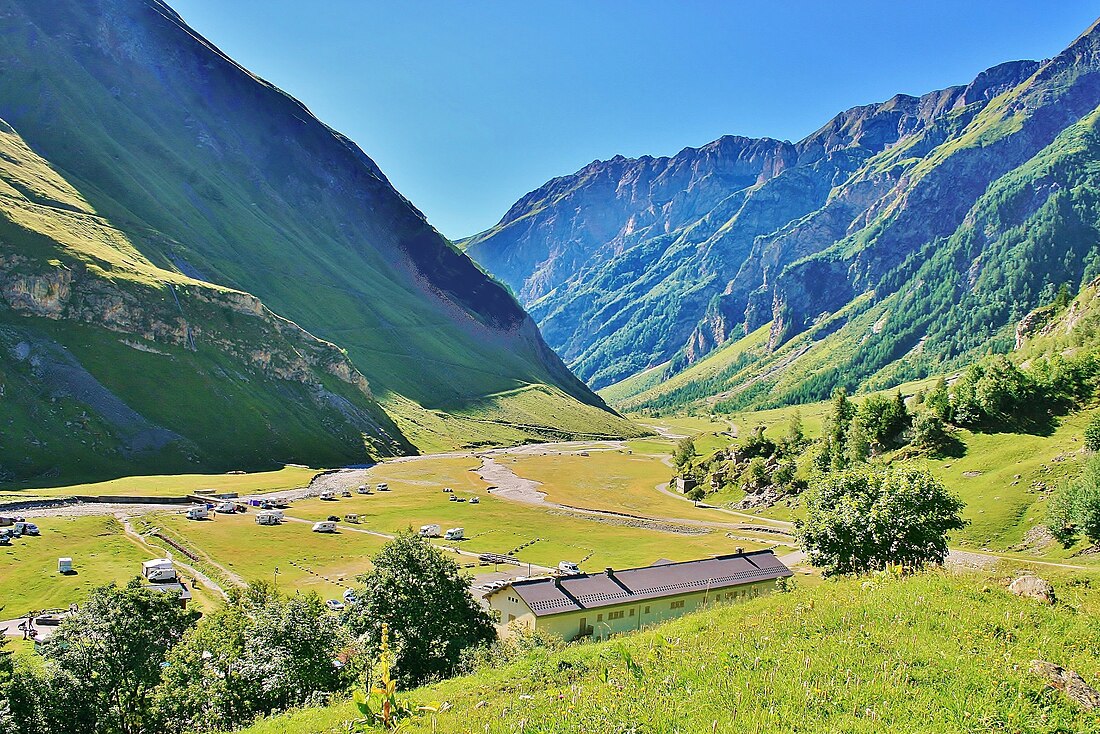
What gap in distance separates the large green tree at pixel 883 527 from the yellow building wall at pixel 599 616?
5740 mm

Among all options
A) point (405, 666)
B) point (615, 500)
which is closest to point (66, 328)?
point (615, 500)

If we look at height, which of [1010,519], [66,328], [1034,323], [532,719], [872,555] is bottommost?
[1010,519]

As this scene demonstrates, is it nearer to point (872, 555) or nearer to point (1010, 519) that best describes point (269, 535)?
point (872, 555)

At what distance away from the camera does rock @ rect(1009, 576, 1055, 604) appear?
16419 mm

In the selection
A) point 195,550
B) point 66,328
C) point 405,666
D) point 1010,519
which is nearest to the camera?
point 405,666

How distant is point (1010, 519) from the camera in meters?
64.1

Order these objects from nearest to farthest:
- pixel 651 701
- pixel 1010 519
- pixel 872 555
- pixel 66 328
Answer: pixel 651 701 < pixel 872 555 < pixel 1010 519 < pixel 66 328

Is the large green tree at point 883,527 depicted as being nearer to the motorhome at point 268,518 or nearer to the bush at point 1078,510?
the bush at point 1078,510

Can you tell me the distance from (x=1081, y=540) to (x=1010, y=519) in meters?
12.1

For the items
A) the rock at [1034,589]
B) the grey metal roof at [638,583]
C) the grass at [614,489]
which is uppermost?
the rock at [1034,589]

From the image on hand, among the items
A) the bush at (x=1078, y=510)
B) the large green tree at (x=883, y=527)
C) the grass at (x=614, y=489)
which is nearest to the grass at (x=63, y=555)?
the large green tree at (x=883, y=527)

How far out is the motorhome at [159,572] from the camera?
61.4 metres

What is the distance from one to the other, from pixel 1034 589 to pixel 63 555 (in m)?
92.0

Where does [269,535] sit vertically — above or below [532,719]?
below
